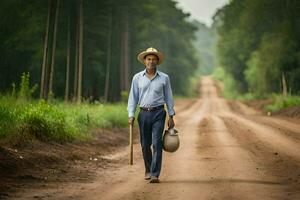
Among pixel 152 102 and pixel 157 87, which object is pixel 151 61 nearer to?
pixel 157 87

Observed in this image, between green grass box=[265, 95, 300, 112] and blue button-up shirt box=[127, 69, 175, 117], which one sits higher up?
blue button-up shirt box=[127, 69, 175, 117]

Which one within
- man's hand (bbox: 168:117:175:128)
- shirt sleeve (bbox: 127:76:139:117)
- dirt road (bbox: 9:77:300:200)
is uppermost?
shirt sleeve (bbox: 127:76:139:117)

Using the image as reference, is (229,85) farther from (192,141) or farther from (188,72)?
(192,141)

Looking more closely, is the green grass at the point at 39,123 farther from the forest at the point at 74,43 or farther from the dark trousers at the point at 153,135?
the forest at the point at 74,43

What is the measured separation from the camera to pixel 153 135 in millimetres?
11055

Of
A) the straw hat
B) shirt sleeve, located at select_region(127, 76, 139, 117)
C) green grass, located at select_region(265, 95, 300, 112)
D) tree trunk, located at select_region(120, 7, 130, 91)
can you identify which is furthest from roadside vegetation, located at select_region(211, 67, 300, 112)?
the straw hat

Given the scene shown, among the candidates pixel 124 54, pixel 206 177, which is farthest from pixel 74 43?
pixel 206 177

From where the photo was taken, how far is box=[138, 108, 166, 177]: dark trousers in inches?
432

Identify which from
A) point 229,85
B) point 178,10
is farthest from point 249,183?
point 229,85

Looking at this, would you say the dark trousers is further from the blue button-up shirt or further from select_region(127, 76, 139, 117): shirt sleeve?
select_region(127, 76, 139, 117): shirt sleeve

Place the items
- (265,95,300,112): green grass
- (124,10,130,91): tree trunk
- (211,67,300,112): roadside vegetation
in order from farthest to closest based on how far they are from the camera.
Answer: (124,10,130,91): tree trunk → (211,67,300,112): roadside vegetation → (265,95,300,112): green grass

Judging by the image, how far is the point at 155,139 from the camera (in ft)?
36.2

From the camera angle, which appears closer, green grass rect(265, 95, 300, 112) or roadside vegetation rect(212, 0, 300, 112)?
green grass rect(265, 95, 300, 112)

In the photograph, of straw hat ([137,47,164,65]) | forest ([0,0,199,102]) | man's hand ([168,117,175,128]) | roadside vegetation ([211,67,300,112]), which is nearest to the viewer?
straw hat ([137,47,164,65])
